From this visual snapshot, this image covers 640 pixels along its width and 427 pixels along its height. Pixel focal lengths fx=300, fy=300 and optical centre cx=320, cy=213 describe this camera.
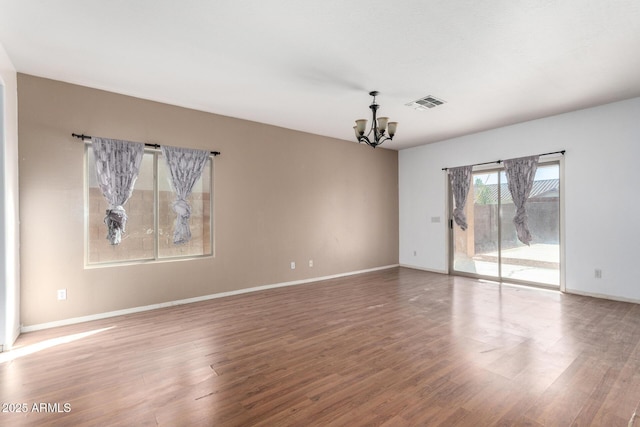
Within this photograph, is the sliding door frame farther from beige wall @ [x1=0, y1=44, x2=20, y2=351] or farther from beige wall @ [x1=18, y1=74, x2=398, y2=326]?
beige wall @ [x1=0, y1=44, x2=20, y2=351]

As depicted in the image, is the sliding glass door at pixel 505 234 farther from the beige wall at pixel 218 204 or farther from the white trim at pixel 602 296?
the beige wall at pixel 218 204

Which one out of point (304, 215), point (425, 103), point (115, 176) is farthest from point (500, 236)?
point (115, 176)

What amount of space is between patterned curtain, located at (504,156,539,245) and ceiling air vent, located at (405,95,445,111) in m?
2.14

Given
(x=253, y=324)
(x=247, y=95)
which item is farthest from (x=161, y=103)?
(x=253, y=324)

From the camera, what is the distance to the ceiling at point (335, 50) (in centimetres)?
229

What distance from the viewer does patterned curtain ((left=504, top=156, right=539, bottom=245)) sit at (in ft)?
16.6

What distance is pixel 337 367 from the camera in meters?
2.49

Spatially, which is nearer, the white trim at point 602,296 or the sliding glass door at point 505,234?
the white trim at point 602,296

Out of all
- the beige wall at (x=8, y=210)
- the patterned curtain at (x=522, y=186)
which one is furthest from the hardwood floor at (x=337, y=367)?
the patterned curtain at (x=522, y=186)

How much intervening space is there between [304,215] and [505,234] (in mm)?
3704

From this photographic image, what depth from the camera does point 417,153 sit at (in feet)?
22.7

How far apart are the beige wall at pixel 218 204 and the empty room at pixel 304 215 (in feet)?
0.09

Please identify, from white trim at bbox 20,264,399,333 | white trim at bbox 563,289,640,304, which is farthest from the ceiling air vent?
white trim at bbox 563,289,640,304

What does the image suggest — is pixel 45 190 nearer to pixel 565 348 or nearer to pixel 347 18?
pixel 347 18
